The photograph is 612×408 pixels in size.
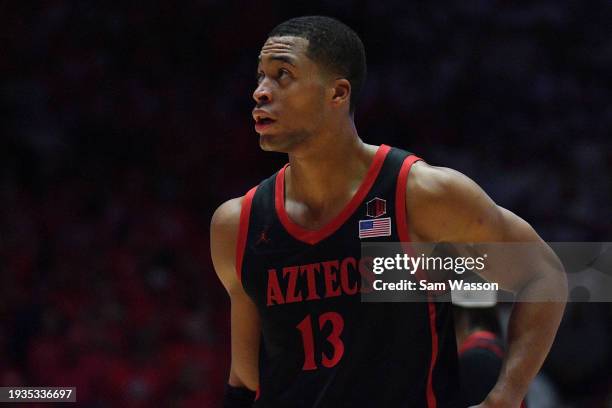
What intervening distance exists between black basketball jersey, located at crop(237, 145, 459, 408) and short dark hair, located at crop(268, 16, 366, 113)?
29cm

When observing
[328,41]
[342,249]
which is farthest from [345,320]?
[328,41]

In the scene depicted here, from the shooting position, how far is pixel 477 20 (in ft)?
26.7

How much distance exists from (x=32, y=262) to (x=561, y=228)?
12.2 feet

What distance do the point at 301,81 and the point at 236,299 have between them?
2.42ft

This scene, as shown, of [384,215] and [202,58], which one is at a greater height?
[202,58]

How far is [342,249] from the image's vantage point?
2.86 m

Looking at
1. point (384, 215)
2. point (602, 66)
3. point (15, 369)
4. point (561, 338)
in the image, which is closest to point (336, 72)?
point (384, 215)

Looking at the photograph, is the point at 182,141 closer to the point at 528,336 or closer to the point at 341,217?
the point at 341,217

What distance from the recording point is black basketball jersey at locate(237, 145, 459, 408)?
9.11 ft

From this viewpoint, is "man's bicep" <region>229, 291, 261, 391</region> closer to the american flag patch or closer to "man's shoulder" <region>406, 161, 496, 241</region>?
the american flag patch

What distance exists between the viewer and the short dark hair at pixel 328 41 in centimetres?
290

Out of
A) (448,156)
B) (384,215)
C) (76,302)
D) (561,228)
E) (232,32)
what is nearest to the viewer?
(384,215)

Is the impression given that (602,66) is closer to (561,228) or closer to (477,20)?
(477,20)

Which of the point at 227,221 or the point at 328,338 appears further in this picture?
the point at 227,221
